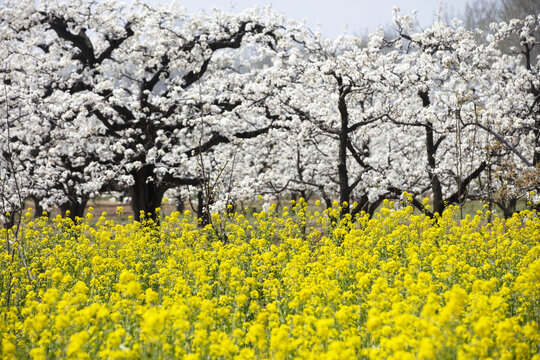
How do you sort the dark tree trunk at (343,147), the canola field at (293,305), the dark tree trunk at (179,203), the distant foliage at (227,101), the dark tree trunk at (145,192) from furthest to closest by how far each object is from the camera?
the dark tree trunk at (179,203) → the dark tree trunk at (145,192) → the distant foliage at (227,101) → the dark tree trunk at (343,147) → the canola field at (293,305)

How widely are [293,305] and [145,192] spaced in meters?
10.6

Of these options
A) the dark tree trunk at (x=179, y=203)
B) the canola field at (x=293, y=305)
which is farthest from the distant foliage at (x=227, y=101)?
the dark tree trunk at (x=179, y=203)

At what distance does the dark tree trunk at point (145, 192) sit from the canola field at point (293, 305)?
431 cm

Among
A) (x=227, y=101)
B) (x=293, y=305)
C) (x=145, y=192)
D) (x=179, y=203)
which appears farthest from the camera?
(x=179, y=203)

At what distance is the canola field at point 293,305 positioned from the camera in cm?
387

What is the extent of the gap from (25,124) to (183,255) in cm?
866

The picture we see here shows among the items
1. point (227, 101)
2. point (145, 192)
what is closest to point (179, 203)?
point (145, 192)

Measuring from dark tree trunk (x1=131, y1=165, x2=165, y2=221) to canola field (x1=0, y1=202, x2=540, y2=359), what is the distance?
4307 mm

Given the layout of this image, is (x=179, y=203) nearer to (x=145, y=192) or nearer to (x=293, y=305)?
(x=145, y=192)

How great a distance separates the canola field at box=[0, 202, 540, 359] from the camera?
387cm

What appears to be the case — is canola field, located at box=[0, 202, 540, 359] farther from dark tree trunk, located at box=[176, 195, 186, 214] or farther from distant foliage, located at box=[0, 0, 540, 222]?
dark tree trunk, located at box=[176, 195, 186, 214]

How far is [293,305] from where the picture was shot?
4766 mm

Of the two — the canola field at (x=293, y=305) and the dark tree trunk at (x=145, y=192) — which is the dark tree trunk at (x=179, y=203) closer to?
the dark tree trunk at (x=145, y=192)

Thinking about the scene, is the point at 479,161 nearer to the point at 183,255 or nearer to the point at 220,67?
the point at 220,67
